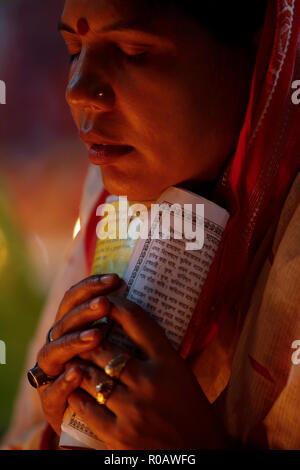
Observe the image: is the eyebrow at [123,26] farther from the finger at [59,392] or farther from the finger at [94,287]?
the finger at [59,392]

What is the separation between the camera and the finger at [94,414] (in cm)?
73

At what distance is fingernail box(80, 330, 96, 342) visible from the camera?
74cm

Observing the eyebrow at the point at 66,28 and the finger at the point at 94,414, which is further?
the eyebrow at the point at 66,28

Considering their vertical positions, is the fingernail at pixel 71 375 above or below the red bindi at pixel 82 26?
below

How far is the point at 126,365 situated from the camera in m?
0.74

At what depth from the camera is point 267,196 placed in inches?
34.3

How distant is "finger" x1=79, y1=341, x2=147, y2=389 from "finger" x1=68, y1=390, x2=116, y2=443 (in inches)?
1.8

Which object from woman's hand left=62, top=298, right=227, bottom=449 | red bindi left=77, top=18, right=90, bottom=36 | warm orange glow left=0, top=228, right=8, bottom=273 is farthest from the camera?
warm orange glow left=0, top=228, right=8, bottom=273

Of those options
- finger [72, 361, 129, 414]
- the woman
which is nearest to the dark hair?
the woman

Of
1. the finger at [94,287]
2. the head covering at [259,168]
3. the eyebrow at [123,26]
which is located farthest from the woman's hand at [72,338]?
the eyebrow at [123,26]

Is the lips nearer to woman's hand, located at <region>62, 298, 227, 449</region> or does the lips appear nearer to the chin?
the chin

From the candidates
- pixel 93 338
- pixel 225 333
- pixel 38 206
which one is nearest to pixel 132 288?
pixel 93 338

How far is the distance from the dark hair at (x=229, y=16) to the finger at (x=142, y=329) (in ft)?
1.32
